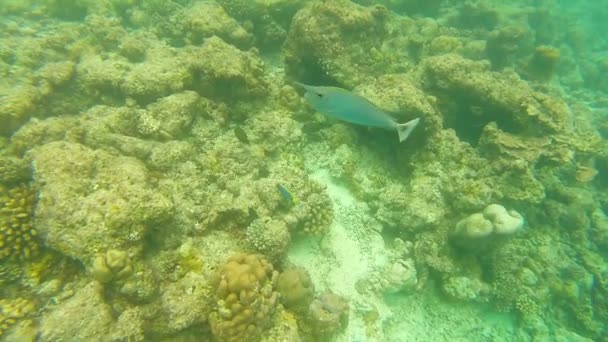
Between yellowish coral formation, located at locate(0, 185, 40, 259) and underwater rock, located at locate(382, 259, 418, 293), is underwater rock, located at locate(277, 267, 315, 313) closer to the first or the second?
underwater rock, located at locate(382, 259, 418, 293)

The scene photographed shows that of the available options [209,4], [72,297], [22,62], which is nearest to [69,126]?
[72,297]

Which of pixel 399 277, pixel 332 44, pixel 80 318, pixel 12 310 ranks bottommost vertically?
pixel 399 277

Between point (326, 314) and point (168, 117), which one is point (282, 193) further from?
point (168, 117)

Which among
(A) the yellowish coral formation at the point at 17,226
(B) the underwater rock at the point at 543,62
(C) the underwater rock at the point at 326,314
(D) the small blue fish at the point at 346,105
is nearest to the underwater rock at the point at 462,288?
(C) the underwater rock at the point at 326,314

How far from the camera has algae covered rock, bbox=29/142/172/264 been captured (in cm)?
326

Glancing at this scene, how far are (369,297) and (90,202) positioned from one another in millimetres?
4106

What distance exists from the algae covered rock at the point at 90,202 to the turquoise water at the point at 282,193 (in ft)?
0.07

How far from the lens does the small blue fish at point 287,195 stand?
15.0ft

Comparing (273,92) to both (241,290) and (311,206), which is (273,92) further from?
(241,290)

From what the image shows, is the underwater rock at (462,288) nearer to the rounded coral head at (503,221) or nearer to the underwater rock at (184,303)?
the rounded coral head at (503,221)

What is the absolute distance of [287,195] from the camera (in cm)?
462

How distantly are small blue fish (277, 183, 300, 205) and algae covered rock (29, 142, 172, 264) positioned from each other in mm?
1538

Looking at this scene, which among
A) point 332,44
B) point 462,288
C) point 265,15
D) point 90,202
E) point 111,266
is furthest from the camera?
point 265,15

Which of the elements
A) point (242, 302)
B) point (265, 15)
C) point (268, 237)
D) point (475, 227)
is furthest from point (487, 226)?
point (265, 15)
